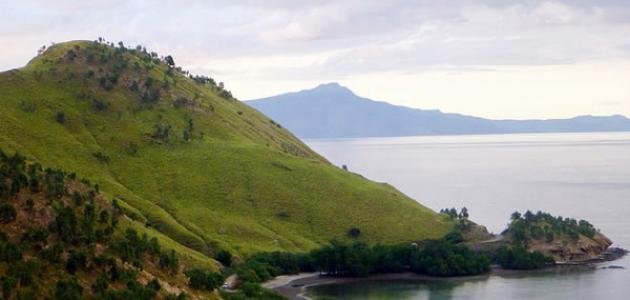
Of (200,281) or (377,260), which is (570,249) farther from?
(200,281)

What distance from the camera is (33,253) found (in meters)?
75.0

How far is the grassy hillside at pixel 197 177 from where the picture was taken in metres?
159

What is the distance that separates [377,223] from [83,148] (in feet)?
197

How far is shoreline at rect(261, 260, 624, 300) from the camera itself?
13688 centimetres

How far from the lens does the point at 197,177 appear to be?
175m

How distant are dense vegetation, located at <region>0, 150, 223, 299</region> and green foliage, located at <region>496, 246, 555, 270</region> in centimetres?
8275

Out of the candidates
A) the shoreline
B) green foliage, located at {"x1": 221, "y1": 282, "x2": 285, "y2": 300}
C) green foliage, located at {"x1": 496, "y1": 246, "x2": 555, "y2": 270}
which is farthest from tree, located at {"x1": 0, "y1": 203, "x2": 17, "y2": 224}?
green foliage, located at {"x1": 496, "y1": 246, "x2": 555, "y2": 270}

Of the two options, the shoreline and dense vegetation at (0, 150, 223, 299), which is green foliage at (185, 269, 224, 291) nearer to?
dense vegetation at (0, 150, 223, 299)

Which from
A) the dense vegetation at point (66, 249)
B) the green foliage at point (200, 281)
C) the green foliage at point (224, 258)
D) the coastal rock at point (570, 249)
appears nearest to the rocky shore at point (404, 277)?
the coastal rock at point (570, 249)

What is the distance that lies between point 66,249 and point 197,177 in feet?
319

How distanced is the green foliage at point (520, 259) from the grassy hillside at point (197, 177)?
1366 centimetres

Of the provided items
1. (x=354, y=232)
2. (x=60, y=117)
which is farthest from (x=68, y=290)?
(x=60, y=117)

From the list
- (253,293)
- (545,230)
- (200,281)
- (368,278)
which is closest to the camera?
(200,281)

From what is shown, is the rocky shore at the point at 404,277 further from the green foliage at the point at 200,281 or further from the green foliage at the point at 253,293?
the green foliage at the point at 200,281
